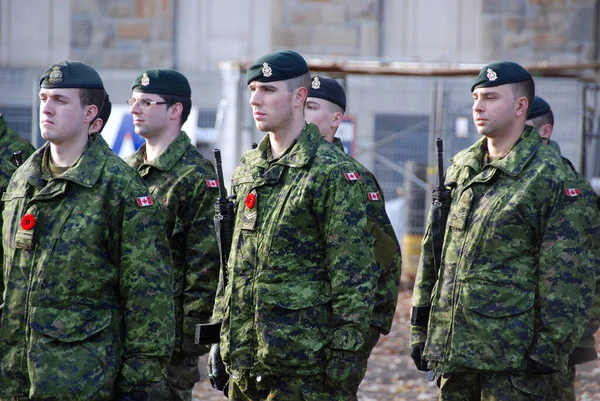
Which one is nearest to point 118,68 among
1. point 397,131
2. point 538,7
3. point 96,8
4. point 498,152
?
point 96,8

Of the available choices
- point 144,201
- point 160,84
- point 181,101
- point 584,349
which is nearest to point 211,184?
point 181,101

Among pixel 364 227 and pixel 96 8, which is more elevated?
pixel 96 8

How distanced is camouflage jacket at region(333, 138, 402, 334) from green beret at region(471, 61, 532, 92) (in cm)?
99

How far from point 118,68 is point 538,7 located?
6357mm

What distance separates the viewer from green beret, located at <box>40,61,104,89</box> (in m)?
4.52

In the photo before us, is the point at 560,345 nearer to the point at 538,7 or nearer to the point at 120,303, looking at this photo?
the point at 120,303

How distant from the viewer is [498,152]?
18.1ft

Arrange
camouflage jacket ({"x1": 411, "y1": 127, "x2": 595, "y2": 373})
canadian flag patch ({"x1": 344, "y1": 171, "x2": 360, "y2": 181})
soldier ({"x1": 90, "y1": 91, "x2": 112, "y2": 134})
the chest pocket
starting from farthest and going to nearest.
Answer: the chest pocket < camouflage jacket ({"x1": 411, "y1": 127, "x2": 595, "y2": 373}) < canadian flag patch ({"x1": 344, "y1": 171, "x2": 360, "y2": 181}) < soldier ({"x1": 90, "y1": 91, "x2": 112, "y2": 134})

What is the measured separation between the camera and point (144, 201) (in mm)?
4449

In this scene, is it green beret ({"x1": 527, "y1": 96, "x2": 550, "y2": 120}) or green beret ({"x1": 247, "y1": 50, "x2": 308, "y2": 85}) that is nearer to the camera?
green beret ({"x1": 247, "y1": 50, "x2": 308, "y2": 85})

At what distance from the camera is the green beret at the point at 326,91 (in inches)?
266

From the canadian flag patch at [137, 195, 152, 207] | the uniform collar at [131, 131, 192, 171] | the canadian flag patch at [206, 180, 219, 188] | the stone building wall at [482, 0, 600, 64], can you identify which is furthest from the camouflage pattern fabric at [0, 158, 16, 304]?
the stone building wall at [482, 0, 600, 64]

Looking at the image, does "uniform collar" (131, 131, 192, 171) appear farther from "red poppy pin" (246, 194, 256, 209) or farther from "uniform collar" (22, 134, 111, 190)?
"uniform collar" (22, 134, 111, 190)

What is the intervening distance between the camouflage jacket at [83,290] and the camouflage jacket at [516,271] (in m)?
1.54
